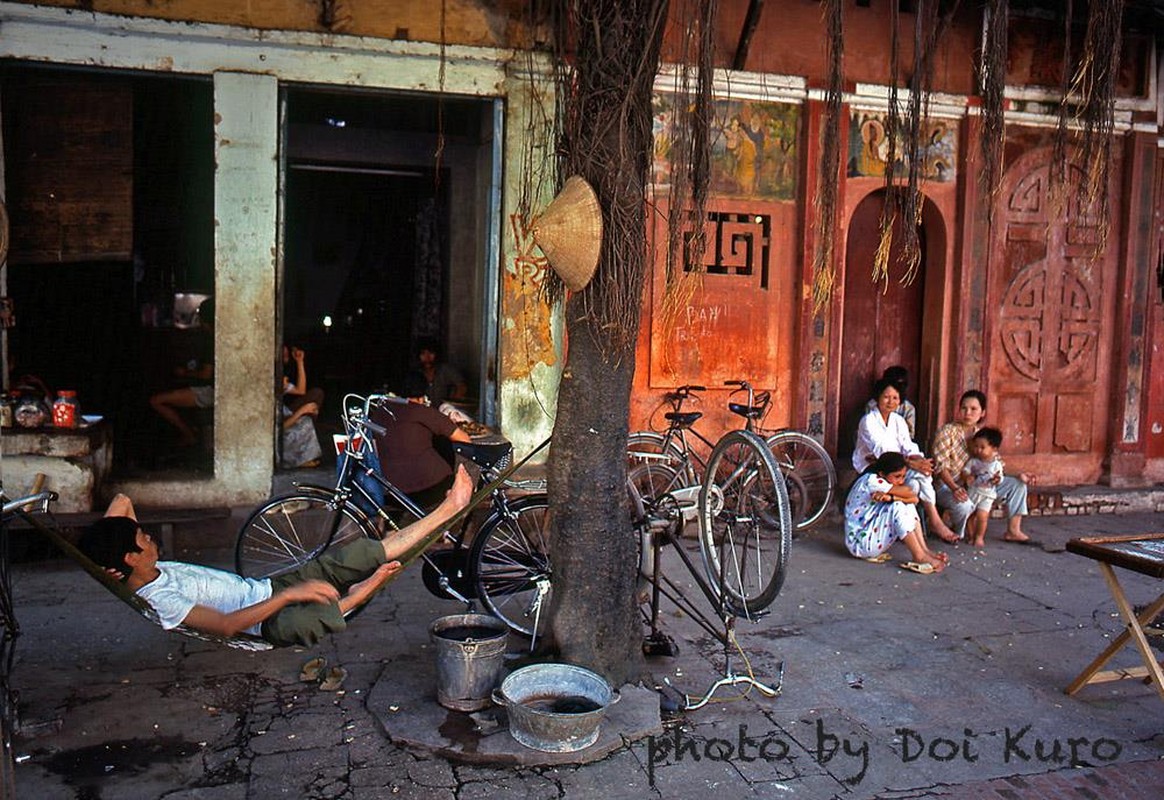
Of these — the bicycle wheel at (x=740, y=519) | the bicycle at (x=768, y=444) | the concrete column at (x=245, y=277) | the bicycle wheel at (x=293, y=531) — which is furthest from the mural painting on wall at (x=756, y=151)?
the bicycle wheel at (x=293, y=531)

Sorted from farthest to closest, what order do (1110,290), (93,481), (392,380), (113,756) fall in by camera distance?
1. (392,380)
2. (1110,290)
3. (93,481)
4. (113,756)

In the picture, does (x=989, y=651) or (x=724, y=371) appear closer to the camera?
(x=989, y=651)

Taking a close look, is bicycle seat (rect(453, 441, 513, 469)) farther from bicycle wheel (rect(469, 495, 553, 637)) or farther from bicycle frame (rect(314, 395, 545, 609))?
bicycle wheel (rect(469, 495, 553, 637))

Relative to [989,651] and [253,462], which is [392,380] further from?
[989,651]

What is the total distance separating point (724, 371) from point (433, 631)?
4.44 m

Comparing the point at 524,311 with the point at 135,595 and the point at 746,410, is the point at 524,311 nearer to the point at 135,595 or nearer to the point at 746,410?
the point at 746,410

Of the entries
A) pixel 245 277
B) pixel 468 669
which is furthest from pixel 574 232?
pixel 245 277

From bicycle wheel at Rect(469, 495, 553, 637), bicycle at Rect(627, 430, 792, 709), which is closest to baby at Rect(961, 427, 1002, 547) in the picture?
bicycle at Rect(627, 430, 792, 709)

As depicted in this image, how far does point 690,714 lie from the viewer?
14.6 feet

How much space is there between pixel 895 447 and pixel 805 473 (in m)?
0.78

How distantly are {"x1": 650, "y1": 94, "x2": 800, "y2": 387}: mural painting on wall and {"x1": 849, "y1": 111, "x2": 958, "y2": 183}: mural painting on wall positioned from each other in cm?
55

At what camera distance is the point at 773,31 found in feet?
26.9

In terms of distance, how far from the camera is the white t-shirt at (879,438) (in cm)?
791

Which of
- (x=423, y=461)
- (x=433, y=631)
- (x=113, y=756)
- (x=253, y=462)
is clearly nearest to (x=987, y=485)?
(x=423, y=461)
